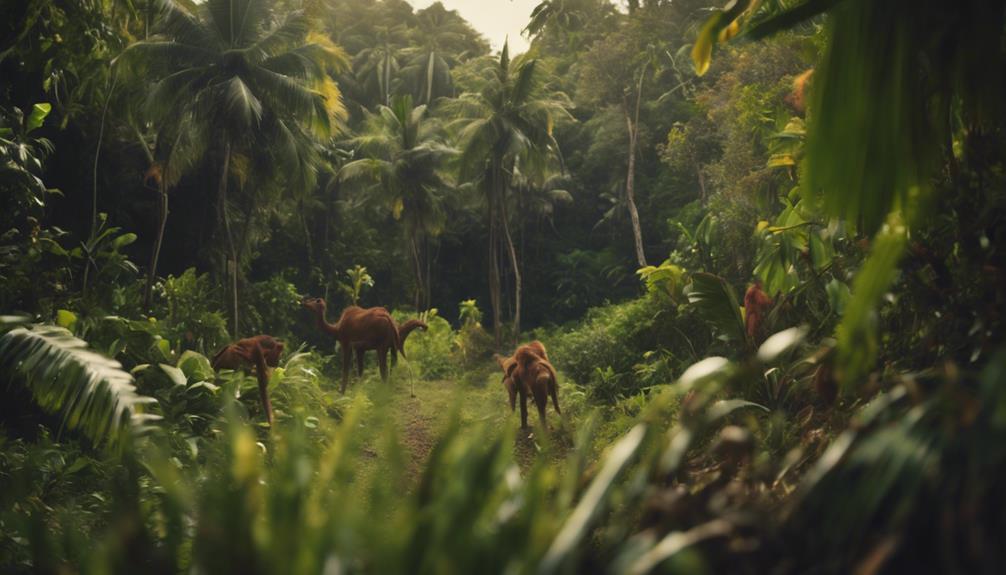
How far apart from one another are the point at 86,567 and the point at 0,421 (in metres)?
5.82

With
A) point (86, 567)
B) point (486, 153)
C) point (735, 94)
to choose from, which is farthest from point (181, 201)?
point (86, 567)

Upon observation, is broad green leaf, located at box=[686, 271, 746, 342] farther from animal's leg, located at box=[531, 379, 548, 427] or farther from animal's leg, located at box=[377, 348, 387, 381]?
animal's leg, located at box=[377, 348, 387, 381]

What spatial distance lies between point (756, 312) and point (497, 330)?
1505 cm

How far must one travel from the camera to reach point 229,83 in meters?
14.1

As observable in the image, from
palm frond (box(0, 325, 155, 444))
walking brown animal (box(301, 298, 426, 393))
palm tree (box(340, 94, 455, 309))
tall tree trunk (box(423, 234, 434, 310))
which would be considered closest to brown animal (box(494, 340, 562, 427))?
walking brown animal (box(301, 298, 426, 393))

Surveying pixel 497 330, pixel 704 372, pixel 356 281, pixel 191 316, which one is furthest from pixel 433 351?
pixel 704 372

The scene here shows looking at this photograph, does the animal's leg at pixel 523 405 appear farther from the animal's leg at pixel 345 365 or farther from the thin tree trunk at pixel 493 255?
the thin tree trunk at pixel 493 255

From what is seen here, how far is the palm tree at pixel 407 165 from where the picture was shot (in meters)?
22.5

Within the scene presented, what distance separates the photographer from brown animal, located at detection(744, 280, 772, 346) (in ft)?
21.8

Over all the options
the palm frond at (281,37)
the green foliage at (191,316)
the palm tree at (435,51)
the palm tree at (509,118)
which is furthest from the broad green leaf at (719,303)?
the palm tree at (435,51)

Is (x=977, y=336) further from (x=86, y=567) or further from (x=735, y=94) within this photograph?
(x=735, y=94)

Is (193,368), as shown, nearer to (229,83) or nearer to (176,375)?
(176,375)

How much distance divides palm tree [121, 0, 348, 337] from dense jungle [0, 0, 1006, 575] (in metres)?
0.07

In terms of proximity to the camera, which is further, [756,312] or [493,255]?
[493,255]
